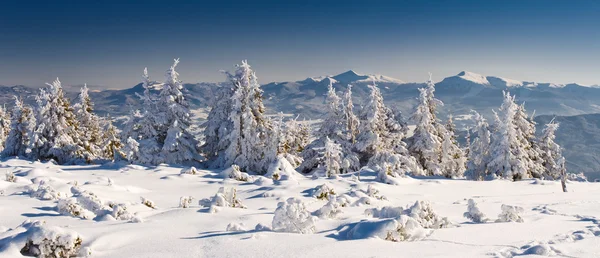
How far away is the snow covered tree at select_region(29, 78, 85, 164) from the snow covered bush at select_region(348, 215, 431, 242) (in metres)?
27.3

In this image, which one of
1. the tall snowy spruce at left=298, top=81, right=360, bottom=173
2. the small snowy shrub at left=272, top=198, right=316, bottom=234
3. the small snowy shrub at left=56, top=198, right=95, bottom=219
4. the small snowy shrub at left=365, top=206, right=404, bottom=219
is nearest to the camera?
the small snowy shrub at left=272, top=198, right=316, bottom=234

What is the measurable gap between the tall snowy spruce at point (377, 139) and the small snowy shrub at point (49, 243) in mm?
25182

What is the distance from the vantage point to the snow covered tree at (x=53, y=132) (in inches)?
1057

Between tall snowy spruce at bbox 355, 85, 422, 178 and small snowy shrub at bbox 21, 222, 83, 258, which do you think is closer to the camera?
small snowy shrub at bbox 21, 222, 83, 258

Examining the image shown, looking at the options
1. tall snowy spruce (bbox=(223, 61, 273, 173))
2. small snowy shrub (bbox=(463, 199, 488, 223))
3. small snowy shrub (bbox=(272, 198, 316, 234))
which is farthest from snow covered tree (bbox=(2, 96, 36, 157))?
small snowy shrub (bbox=(463, 199, 488, 223))

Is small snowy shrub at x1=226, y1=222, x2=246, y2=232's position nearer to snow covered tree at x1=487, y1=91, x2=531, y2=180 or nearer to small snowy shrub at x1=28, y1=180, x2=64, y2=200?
small snowy shrub at x1=28, y1=180, x2=64, y2=200

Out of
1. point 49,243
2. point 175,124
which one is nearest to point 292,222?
point 49,243

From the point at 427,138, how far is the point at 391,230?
28699 millimetres

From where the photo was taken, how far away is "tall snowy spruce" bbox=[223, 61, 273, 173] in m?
25.5

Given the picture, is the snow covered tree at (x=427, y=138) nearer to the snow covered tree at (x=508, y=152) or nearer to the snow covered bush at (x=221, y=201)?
the snow covered tree at (x=508, y=152)

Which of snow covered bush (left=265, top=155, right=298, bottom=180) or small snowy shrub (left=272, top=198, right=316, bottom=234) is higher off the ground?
small snowy shrub (left=272, top=198, right=316, bottom=234)

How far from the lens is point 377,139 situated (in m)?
29.9

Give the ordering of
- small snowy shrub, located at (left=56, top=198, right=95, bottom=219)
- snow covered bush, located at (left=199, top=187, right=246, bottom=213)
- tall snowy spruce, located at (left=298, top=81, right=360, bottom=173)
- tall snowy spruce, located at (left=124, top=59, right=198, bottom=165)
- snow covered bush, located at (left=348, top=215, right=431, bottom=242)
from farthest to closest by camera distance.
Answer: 1. tall snowy spruce, located at (left=298, top=81, right=360, bottom=173)
2. tall snowy spruce, located at (left=124, top=59, right=198, bottom=165)
3. snow covered bush, located at (left=199, top=187, right=246, bottom=213)
4. small snowy shrub, located at (left=56, top=198, right=95, bottom=219)
5. snow covered bush, located at (left=348, top=215, right=431, bottom=242)

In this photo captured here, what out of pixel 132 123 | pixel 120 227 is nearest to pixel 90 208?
pixel 120 227
